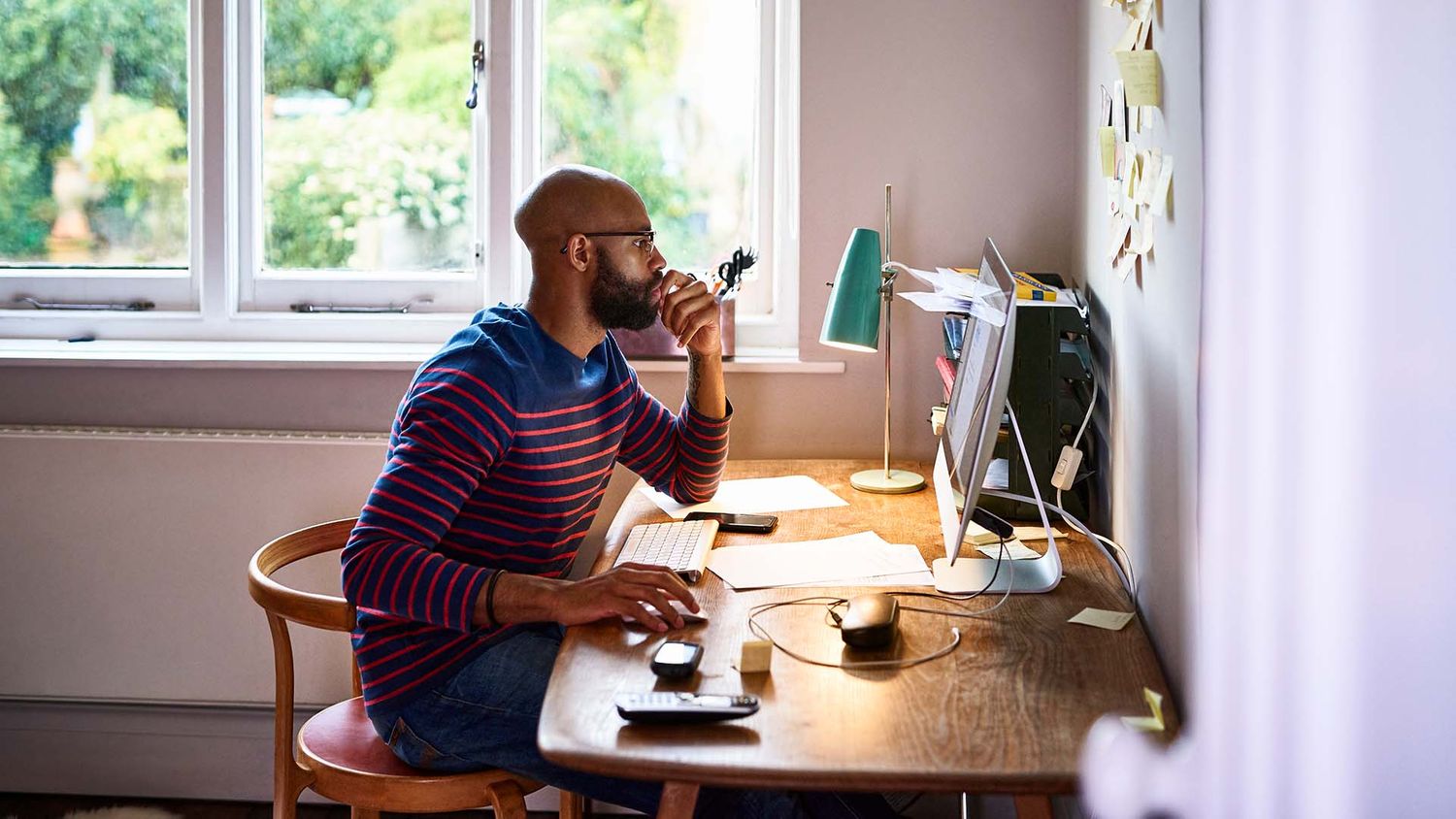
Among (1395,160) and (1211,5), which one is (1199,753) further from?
(1211,5)

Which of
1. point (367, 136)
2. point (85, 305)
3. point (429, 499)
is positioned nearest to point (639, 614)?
point (429, 499)

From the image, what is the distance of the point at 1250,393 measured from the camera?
930 mm

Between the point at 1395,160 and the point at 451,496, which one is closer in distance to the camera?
the point at 1395,160

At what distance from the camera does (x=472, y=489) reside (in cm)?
156

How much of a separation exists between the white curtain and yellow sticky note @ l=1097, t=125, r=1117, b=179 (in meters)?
0.82

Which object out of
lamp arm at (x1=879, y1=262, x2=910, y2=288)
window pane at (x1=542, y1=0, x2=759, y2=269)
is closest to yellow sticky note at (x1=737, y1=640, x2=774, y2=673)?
lamp arm at (x1=879, y1=262, x2=910, y2=288)

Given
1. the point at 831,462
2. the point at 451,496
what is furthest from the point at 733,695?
the point at 831,462

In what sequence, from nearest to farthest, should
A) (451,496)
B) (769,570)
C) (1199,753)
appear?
(1199,753) → (451,496) → (769,570)

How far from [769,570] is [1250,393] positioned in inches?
31.8

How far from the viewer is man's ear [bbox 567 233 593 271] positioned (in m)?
1.79

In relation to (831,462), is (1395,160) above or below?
above

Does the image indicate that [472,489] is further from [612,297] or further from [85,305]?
[85,305]

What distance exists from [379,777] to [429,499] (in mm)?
407

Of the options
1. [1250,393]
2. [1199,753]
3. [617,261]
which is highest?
[617,261]
